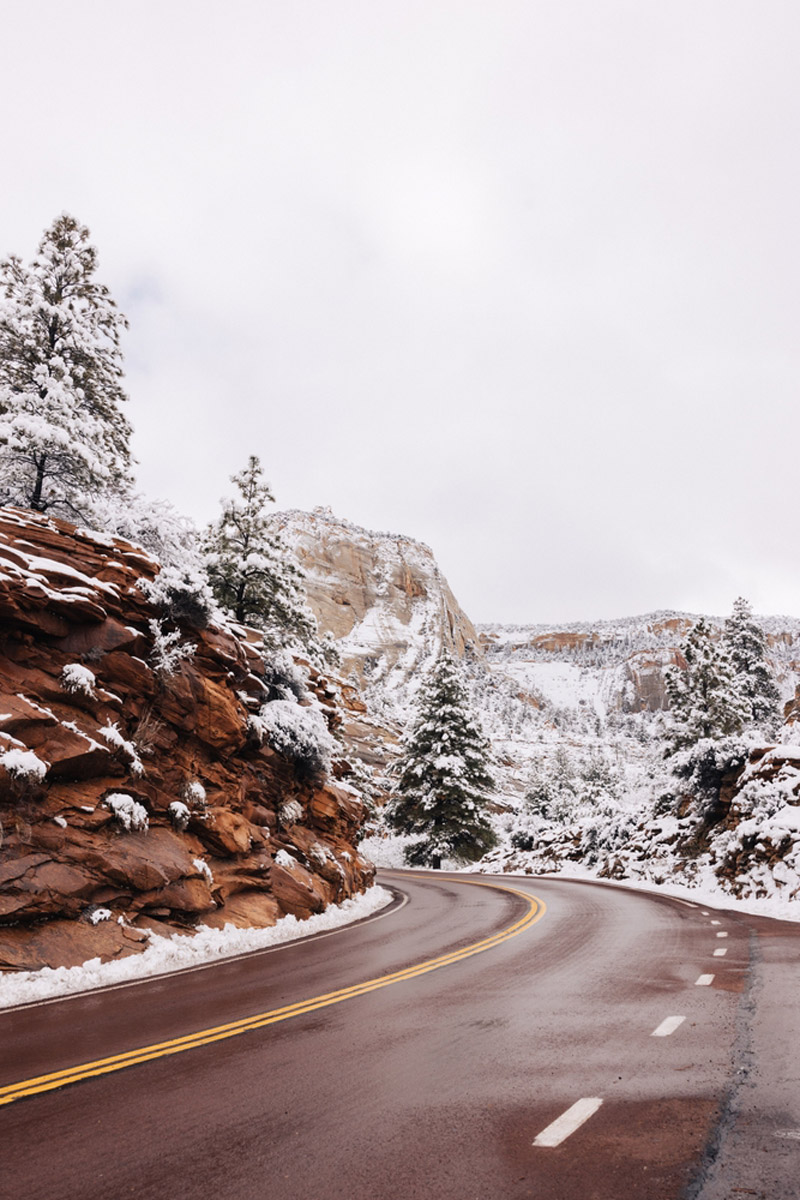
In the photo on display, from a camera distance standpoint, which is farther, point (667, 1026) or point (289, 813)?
point (289, 813)

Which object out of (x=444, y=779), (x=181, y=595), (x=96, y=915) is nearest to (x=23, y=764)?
(x=96, y=915)

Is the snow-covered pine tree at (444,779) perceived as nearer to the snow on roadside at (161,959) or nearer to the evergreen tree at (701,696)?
the evergreen tree at (701,696)

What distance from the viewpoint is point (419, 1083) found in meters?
5.30

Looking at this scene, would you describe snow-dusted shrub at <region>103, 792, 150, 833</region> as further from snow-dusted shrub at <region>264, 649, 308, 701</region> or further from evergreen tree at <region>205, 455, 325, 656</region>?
evergreen tree at <region>205, 455, 325, 656</region>

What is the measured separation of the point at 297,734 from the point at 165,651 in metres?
4.76

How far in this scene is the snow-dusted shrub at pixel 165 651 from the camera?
14704mm

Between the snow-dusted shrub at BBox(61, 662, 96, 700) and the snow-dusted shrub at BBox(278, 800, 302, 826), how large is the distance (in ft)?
20.4

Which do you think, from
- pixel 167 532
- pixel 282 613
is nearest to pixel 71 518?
pixel 167 532

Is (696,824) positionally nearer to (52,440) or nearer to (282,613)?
(282,613)

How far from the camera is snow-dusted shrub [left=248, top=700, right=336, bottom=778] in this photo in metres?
17.8

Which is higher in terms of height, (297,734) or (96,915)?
(297,734)

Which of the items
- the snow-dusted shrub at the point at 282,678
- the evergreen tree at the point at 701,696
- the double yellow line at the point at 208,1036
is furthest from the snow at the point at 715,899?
the snow-dusted shrub at the point at 282,678

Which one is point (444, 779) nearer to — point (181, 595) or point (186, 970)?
point (181, 595)

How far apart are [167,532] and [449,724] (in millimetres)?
23335
